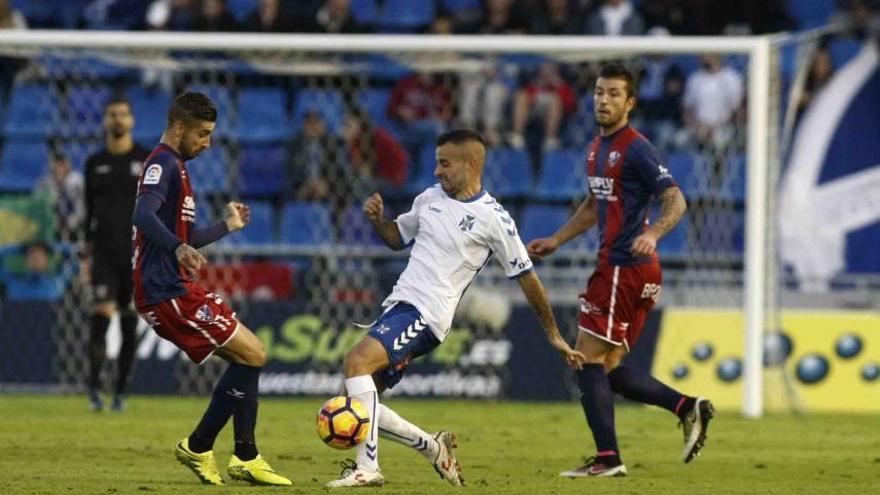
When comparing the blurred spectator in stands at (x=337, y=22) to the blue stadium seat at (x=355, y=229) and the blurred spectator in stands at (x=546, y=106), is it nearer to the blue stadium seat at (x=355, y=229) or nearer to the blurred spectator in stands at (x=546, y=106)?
the blurred spectator in stands at (x=546, y=106)

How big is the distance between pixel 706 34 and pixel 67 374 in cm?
839

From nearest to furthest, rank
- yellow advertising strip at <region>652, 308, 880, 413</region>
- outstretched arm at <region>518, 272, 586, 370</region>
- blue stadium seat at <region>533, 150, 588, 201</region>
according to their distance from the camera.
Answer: outstretched arm at <region>518, 272, 586, 370</region>
yellow advertising strip at <region>652, 308, 880, 413</region>
blue stadium seat at <region>533, 150, 588, 201</region>

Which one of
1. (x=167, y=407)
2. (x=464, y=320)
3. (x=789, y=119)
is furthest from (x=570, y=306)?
(x=167, y=407)

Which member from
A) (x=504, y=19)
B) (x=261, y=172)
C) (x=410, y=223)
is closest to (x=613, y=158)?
(x=410, y=223)

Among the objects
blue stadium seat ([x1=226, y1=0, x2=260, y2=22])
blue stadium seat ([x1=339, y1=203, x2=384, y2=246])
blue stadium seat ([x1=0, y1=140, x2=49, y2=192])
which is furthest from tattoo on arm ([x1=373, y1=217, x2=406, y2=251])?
blue stadium seat ([x1=226, y1=0, x2=260, y2=22])

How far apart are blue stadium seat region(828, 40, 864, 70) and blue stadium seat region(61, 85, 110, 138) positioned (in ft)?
26.6

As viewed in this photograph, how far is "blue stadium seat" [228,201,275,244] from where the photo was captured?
703 inches

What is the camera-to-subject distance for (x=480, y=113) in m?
18.1

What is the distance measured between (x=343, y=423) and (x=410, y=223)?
117cm

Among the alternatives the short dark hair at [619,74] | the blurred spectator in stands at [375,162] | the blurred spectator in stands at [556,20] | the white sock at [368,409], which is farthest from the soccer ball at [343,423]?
the blurred spectator in stands at [556,20]

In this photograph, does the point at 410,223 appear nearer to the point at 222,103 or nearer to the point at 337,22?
the point at 222,103

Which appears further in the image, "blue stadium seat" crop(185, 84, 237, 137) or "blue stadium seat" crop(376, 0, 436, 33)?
"blue stadium seat" crop(376, 0, 436, 33)

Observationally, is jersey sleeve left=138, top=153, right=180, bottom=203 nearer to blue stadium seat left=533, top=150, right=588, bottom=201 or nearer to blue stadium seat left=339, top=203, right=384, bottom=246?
blue stadium seat left=339, top=203, right=384, bottom=246

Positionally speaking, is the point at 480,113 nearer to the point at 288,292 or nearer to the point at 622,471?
the point at 288,292
